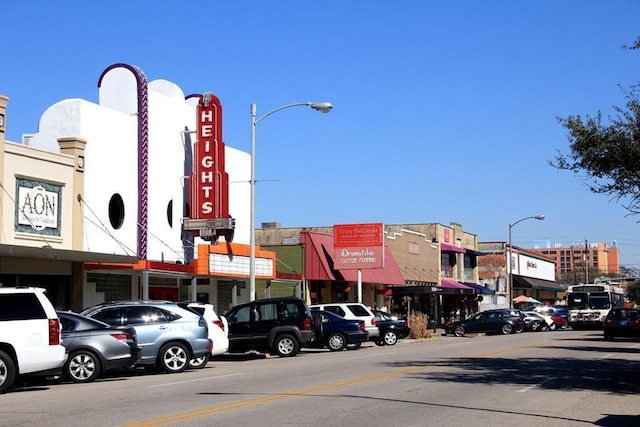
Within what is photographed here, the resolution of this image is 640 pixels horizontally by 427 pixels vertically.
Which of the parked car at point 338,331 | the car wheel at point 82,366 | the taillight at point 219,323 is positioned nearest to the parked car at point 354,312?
the parked car at point 338,331

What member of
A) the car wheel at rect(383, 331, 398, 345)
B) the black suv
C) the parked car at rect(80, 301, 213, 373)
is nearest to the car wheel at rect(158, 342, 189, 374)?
the parked car at rect(80, 301, 213, 373)

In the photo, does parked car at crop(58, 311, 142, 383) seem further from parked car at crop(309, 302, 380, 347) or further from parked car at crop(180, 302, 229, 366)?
parked car at crop(309, 302, 380, 347)

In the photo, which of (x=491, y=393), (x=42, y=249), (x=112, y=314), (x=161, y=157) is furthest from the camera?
(x=161, y=157)

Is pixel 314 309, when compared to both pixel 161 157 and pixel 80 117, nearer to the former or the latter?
pixel 161 157

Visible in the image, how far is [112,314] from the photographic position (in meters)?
19.7

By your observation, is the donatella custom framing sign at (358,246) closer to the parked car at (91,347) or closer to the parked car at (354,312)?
the parked car at (354,312)

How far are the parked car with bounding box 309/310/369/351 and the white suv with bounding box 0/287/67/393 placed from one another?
14.7m

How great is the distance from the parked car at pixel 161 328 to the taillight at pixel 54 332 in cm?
354

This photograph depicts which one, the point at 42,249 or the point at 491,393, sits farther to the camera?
the point at 42,249

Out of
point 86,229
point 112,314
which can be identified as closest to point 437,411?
point 112,314

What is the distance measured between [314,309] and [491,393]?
15553mm

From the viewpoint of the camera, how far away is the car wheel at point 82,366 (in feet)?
57.5

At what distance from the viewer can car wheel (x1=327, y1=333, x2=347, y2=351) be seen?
29.8 meters

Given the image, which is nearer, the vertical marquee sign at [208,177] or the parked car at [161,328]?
the parked car at [161,328]
